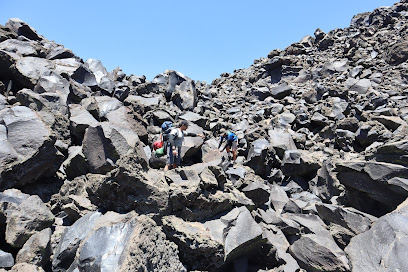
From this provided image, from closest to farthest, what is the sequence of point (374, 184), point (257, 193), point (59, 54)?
1. point (374, 184)
2. point (257, 193)
3. point (59, 54)

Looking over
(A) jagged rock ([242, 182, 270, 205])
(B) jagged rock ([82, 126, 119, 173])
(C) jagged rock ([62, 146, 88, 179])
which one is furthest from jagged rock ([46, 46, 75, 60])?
(A) jagged rock ([242, 182, 270, 205])

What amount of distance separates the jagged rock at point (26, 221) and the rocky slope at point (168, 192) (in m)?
0.02

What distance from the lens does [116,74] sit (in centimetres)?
1994

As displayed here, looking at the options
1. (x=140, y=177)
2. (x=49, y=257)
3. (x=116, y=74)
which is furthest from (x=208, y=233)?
(x=116, y=74)

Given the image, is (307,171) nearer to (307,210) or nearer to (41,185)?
(307,210)

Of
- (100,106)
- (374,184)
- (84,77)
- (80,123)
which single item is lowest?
(374,184)

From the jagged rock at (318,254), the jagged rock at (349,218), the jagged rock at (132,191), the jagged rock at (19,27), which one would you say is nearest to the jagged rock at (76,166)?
the jagged rock at (132,191)

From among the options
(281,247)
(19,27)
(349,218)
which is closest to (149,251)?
(281,247)

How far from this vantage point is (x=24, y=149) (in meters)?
7.05

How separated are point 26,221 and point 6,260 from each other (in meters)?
0.86

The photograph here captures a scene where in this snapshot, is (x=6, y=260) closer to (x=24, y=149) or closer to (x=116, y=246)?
(x=116, y=246)

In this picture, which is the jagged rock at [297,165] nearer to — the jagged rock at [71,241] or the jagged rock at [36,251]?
the jagged rock at [71,241]

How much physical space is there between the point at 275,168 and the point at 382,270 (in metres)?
8.10

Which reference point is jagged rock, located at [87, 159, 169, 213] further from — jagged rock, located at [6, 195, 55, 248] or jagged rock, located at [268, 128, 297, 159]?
jagged rock, located at [268, 128, 297, 159]
